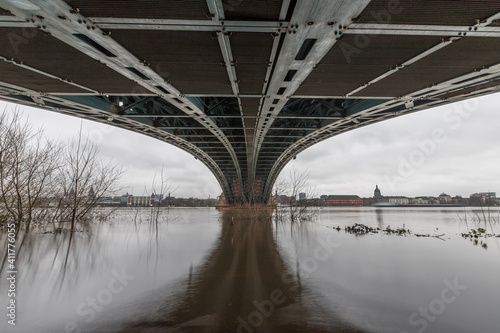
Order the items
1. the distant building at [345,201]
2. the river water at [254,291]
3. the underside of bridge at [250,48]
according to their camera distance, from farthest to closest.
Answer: the distant building at [345,201] < the underside of bridge at [250,48] < the river water at [254,291]

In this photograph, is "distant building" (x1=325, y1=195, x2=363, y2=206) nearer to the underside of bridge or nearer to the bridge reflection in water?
the underside of bridge

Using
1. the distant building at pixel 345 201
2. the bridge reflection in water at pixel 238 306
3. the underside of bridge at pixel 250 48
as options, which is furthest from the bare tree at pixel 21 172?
the distant building at pixel 345 201

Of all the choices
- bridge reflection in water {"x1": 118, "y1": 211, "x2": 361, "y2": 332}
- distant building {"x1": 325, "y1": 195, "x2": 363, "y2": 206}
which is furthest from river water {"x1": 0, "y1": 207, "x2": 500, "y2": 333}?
distant building {"x1": 325, "y1": 195, "x2": 363, "y2": 206}

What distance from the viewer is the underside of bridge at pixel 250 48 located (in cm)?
575

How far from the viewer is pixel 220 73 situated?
9.09 metres

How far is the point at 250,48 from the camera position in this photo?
292 inches

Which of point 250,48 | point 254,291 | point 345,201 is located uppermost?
point 250,48

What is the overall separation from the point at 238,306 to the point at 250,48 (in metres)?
6.94

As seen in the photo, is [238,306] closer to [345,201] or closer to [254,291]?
[254,291]

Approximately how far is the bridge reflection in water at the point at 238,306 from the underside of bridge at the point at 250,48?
642 cm

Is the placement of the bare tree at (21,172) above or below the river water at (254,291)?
above

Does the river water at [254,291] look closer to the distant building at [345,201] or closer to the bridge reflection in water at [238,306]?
the bridge reflection in water at [238,306]

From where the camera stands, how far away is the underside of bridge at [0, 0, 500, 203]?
5.75m

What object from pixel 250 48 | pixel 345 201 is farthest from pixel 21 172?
pixel 345 201
